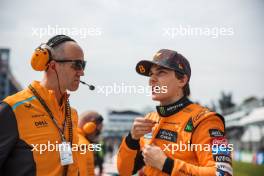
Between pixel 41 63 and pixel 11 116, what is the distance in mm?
609

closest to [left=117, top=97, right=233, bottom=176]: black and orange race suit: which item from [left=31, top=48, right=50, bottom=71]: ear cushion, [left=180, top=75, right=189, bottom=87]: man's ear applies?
[left=180, top=75, right=189, bottom=87]: man's ear

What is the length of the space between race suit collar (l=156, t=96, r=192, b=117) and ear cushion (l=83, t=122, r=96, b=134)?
264cm

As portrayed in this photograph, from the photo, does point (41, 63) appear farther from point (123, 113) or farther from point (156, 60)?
point (123, 113)

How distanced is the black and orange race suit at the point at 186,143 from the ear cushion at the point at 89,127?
248cm

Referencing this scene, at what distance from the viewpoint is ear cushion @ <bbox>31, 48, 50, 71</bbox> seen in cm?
319

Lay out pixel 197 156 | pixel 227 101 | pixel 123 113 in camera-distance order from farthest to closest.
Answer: pixel 123 113
pixel 227 101
pixel 197 156


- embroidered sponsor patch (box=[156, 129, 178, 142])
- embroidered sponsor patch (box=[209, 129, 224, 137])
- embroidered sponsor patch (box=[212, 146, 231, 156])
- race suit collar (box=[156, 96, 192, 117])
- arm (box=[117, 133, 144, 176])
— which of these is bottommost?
arm (box=[117, 133, 144, 176])

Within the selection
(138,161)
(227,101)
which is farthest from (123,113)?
(138,161)

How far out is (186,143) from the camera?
2887 millimetres

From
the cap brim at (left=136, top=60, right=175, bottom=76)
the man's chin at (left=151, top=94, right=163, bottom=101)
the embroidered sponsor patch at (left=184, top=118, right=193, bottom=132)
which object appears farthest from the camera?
the cap brim at (left=136, top=60, right=175, bottom=76)

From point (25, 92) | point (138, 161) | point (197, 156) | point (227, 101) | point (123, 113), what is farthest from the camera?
point (123, 113)

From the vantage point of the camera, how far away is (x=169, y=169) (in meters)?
2.83

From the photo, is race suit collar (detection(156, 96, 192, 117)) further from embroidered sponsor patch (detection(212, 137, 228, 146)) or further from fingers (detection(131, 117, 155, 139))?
embroidered sponsor patch (detection(212, 137, 228, 146))

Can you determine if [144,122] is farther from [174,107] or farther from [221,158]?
[221,158]
